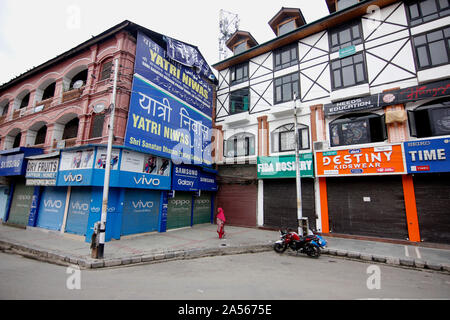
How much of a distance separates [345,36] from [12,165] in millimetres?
24127

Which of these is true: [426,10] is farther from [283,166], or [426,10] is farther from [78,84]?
[78,84]

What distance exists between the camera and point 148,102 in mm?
12234

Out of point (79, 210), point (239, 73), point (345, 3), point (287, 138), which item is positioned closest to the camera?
point (79, 210)

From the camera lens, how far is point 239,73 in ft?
60.5

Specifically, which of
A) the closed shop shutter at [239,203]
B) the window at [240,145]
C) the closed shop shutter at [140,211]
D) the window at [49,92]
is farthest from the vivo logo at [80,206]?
the window at [49,92]

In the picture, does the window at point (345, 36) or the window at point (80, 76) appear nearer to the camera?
the window at point (345, 36)

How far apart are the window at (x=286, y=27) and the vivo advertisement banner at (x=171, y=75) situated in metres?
7.06

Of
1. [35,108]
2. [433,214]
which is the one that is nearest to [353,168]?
[433,214]

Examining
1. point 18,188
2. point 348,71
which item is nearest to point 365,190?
point 348,71

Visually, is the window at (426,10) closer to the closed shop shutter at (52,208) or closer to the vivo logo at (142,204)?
the vivo logo at (142,204)

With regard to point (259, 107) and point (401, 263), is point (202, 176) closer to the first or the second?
point (259, 107)

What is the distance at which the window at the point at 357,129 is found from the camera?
12027 mm

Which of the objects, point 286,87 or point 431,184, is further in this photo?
point 286,87

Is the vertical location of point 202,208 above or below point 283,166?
below
